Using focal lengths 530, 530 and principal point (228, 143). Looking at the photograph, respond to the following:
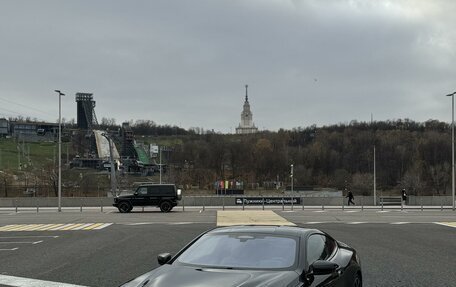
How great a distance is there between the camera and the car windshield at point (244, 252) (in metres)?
5.81

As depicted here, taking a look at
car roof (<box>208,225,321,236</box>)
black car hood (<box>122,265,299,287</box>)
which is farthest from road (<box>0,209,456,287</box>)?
black car hood (<box>122,265,299,287</box>)

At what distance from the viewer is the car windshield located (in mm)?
5809

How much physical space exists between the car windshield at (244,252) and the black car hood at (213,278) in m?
0.21

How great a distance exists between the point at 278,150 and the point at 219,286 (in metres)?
163

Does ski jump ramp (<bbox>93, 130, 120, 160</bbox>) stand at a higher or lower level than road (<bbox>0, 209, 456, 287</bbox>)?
higher

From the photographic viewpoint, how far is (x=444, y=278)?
10664 millimetres

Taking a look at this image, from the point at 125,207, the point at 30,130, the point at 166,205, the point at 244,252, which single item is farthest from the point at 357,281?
the point at 30,130

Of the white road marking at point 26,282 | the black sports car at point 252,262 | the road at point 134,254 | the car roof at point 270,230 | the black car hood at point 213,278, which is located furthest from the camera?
the road at point 134,254

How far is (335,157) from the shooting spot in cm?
16062

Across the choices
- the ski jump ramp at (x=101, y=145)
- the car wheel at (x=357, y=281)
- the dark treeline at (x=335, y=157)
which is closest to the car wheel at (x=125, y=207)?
the car wheel at (x=357, y=281)

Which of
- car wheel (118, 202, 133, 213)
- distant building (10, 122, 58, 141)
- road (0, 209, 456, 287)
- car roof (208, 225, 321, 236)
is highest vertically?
distant building (10, 122, 58, 141)

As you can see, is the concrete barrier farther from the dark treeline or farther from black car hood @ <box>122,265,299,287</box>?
the dark treeline

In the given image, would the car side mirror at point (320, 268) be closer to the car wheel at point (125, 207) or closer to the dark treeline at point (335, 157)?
the car wheel at point (125, 207)

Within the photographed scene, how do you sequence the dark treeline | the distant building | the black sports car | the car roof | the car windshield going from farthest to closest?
the dark treeline
the distant building
the car roof
the car windshield
the black sports car
